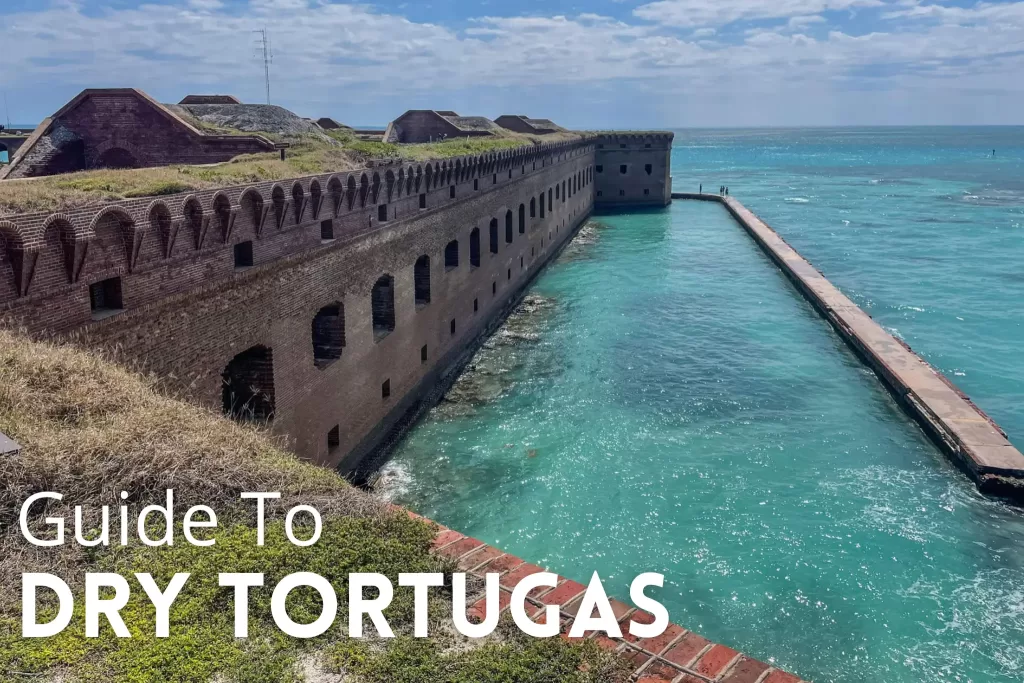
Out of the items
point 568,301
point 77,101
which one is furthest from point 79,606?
point 568,301

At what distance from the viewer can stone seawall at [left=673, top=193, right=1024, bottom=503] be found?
44.7ft

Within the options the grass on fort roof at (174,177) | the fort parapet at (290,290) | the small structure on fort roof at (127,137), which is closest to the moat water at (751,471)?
→ the fort parapet at (290,290)

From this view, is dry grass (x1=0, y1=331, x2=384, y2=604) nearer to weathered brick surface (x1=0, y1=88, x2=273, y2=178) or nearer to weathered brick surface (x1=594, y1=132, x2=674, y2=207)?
weathered brick surface (x1=0, y1=88, x2=273, y2=178)

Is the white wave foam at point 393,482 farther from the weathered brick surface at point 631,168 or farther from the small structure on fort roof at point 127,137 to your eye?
the weathered brick surface at point 631,168

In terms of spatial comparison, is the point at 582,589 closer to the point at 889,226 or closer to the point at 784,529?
the point at 784,529

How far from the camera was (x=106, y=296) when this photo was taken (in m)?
8.30

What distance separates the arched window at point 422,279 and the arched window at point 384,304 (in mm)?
2066

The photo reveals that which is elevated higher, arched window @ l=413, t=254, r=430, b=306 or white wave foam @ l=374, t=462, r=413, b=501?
arched window @ l=413, t=254, r=430, b=306

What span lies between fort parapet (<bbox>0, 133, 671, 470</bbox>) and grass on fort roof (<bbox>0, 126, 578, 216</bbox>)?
0.63m

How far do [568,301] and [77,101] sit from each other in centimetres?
1597

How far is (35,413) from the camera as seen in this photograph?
6.17m

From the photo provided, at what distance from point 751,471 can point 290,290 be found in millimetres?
8281

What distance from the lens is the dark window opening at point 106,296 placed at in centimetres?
820

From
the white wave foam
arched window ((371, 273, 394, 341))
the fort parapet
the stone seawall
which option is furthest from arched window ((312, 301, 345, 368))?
the stone seawall
